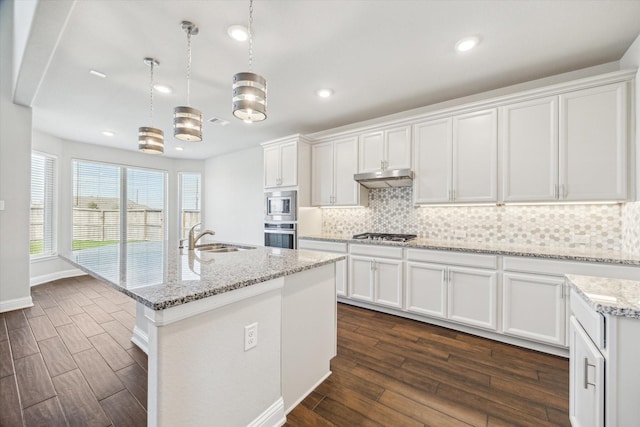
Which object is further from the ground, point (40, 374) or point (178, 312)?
point (178, 312)

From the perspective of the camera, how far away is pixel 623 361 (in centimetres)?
99

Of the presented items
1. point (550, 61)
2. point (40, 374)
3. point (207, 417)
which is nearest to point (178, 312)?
point (207, 417)

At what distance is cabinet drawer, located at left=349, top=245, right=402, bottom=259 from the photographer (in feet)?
10.3

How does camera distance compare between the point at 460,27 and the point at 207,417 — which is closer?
the point at 207,417

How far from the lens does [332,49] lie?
2.24m

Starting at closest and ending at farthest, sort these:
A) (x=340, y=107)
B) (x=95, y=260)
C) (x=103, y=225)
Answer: (x=95, y=260) < (x=340, y=107) < (x=103, y=225)

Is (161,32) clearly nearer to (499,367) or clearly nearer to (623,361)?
(623,361)

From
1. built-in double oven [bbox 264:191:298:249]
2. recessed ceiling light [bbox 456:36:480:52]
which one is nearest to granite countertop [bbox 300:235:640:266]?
built-in double oven [bbox 264:191:298:249]

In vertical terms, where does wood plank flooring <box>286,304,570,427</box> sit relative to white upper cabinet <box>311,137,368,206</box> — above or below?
below

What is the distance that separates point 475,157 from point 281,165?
2661mm

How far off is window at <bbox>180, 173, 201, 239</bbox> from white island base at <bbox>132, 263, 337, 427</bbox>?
5.79 metres

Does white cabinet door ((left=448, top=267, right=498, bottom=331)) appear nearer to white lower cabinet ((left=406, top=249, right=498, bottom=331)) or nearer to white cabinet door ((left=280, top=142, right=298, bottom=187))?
white lower cabinet ((left=406, top=249, right=498, bottom=331))

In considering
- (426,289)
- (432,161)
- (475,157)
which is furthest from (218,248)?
(475,157)

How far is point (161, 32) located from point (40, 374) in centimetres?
276
